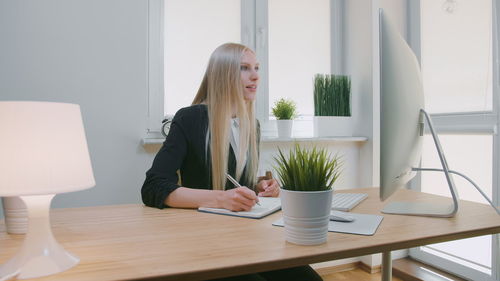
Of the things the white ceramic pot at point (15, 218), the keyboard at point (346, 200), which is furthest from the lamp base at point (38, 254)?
the keyboard at point (346, 200)

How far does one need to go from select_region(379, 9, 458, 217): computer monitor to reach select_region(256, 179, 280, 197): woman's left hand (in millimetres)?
395

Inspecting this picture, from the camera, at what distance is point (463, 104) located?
2.22 metres

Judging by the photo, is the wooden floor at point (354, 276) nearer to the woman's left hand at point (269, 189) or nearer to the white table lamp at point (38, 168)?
the woman's left hand at point (269, 189)

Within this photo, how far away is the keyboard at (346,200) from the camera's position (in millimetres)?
1041

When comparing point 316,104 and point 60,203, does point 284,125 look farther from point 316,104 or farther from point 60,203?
point 60,203

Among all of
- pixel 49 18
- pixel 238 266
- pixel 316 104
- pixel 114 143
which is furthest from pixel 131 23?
pixel 238 266

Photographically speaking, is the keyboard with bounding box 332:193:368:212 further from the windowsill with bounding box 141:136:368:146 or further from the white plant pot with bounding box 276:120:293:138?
the white plant pot with bounding box 276:120:293:138

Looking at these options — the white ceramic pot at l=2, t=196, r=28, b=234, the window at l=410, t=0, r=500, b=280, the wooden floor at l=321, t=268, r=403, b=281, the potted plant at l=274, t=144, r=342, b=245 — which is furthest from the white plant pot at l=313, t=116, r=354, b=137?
the white ceramic pot at l=2, t=196, r=28, b=234

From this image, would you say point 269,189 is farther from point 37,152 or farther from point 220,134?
point 37,152

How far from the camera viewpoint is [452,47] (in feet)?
7.52

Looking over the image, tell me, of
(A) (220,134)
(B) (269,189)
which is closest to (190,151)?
(A) (220,134)

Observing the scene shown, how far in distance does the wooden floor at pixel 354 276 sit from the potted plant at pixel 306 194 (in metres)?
1.81

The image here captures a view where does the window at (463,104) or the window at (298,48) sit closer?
the window at (463,104)

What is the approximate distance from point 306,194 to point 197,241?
9.9 inches
